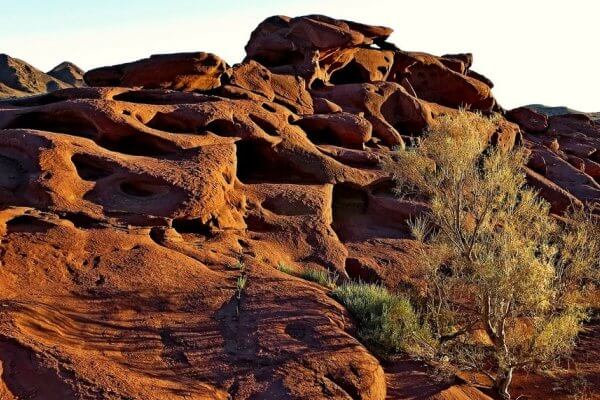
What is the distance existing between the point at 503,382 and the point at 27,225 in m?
7.65

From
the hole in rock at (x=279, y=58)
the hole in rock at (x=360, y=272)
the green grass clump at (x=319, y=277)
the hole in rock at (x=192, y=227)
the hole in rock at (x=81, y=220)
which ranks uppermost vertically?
the hole in rock at (x=279, y=58)

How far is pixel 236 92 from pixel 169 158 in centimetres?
451

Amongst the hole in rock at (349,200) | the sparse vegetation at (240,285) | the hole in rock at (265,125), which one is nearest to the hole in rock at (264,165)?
the hole in rock at (265,125)

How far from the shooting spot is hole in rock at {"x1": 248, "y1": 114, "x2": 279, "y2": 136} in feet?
46.4

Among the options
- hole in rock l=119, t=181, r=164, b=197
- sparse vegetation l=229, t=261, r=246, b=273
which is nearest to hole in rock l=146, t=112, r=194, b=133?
hole in rock l=119, t=181, r=164, b=197

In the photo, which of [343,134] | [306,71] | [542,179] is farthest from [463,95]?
[343,134]

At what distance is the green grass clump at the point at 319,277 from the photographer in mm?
10078

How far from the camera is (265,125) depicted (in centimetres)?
1423

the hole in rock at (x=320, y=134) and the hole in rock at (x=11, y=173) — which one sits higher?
the hole in rock at (x=320, y=134)

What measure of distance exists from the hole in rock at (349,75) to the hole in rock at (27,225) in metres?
14.3

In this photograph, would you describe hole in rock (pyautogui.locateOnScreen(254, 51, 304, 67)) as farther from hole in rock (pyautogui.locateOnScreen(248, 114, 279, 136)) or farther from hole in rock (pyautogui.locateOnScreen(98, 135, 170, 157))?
hole in rock (pyautogui.locateOnScreen(98, 135, 170, 157))

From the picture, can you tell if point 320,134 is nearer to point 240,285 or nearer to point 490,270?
A: point 240,285

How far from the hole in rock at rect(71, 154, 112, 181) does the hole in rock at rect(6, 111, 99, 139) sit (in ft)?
4.76

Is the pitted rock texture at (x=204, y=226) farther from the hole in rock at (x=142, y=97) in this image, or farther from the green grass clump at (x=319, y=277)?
the green grass clump at (x=319, y=277)
